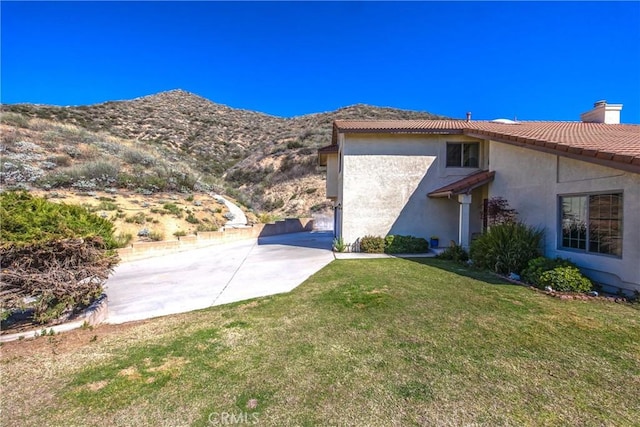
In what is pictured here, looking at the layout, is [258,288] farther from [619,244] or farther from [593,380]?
[619,244]

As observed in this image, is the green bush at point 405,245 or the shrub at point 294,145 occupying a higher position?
the shrub at point 294,145

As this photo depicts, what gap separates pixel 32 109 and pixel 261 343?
41796 millimetres

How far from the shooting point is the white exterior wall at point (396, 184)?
13.2 meters

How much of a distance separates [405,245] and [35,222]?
38.4 ft

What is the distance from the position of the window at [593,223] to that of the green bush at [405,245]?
17.1 ft

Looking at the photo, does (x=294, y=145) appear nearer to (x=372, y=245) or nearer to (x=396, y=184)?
(x=396, y=184)

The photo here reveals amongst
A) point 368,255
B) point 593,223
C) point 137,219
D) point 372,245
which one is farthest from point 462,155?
point 137,219

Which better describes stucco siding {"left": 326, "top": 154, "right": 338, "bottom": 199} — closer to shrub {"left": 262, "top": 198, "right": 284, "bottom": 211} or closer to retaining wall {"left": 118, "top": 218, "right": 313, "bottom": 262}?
retaining wall {"left": 118, "top": 218, "right": 313, "bottom": 262}

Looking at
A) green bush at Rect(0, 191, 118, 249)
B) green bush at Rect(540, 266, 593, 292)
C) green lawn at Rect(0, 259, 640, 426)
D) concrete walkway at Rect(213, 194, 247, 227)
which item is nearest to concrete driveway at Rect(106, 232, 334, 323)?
green lawn at Rect(0, 259, 640, 426)

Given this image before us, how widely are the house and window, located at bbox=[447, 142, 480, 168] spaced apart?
0.15 feet

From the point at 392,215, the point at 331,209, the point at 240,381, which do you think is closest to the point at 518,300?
the point at 240,381

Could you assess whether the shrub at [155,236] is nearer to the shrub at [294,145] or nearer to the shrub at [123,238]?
the shrub at [123,238]

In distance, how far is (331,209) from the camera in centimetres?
2997

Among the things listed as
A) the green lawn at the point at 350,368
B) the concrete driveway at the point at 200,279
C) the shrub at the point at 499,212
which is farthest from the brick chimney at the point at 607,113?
the concrete driveway at the point at 200,279
